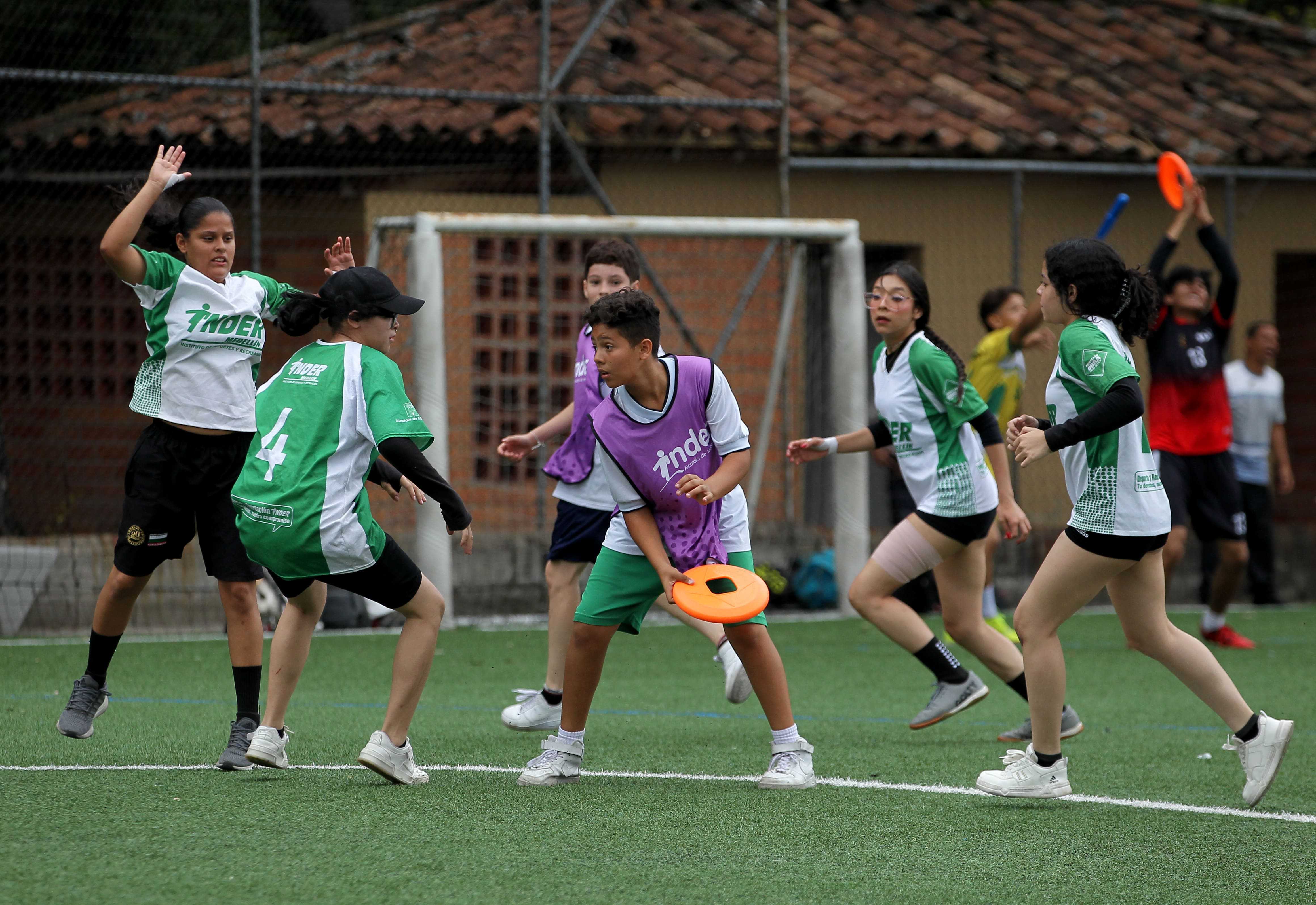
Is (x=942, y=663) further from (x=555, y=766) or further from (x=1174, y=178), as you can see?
(x=1174, y=178)

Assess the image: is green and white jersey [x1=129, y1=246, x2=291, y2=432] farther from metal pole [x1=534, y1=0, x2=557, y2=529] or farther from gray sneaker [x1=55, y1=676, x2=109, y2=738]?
metal pole [x1=534, y1=0, x2=557, y2=529]

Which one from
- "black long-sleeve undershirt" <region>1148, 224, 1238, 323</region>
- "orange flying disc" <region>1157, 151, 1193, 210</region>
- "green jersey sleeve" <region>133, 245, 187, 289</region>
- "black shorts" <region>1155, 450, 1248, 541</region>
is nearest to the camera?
"green jersey sleeve" <region>133, 245, 187, 289</region>

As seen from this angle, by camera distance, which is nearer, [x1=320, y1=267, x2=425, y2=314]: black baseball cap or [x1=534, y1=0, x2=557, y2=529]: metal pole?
[x1=320, y1=267, x2=425, y2=314]: black baseball cap

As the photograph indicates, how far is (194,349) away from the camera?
5.60m

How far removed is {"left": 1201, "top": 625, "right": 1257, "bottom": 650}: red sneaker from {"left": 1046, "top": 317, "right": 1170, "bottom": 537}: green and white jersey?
5.62m

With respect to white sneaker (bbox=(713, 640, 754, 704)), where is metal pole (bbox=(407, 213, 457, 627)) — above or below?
above

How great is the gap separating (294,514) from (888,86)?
1009 cm

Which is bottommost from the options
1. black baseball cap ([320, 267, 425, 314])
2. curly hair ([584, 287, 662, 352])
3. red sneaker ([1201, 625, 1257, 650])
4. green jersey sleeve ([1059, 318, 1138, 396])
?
red sneaker ([1201, 625, 1257, 650])

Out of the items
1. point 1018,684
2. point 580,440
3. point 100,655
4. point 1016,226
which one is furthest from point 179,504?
point 1016,226

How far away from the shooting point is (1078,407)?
496 centimetres

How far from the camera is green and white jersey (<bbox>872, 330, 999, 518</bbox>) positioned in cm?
642

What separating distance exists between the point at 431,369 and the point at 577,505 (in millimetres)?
4174

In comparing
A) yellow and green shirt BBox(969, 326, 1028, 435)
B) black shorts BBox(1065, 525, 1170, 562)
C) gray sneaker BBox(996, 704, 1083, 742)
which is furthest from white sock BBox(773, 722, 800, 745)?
yellow and green shirt BBox(969, 326, 1028, 435)

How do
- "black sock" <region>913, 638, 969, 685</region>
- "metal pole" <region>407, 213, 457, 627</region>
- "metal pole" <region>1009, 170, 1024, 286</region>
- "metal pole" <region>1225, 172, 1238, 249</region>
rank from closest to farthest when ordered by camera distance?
"black sock" <region>913, 638, 969, 685</region> → "metal pole" <region>407, 213, 457, 627</region> → "metal pole" <region>1009, 170, 1024, 286</region> → "metal pole" <region>1225, 172, 1238, 249</region>
